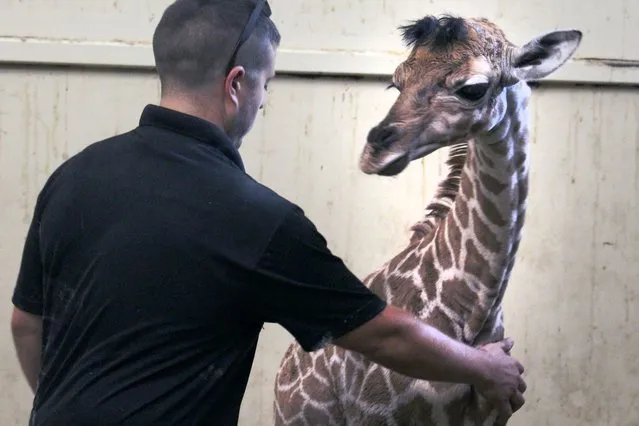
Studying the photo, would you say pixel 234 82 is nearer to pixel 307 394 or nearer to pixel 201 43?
pixel 201 43

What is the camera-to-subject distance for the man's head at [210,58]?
117 centimetres

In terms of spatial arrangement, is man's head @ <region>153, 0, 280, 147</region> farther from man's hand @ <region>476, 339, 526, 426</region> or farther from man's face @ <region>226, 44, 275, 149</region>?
man's hand @ <region>476, 339, 526, 426</region>

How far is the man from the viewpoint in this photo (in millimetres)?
1065

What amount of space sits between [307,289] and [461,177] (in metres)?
0.69

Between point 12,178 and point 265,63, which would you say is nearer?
point 265,63

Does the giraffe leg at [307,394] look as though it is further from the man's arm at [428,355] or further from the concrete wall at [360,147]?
the concrete wall at [360,147]

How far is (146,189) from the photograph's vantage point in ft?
3.56

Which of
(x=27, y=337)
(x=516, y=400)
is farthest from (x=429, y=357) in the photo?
(x=27, y=337)

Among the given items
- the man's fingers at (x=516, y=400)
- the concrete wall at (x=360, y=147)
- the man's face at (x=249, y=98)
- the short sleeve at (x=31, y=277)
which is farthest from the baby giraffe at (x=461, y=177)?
the concrete wall at (x=360, y=147)

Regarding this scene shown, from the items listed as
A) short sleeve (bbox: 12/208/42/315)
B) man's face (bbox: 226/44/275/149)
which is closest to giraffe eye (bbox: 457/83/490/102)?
man's face (bbox: 226/44/275/149)

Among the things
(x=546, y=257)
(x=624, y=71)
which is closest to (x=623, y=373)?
(x=546, y=257)

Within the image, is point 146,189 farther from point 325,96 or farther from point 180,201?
point 325,96

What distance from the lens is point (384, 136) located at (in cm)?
152

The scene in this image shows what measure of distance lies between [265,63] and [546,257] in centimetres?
158
